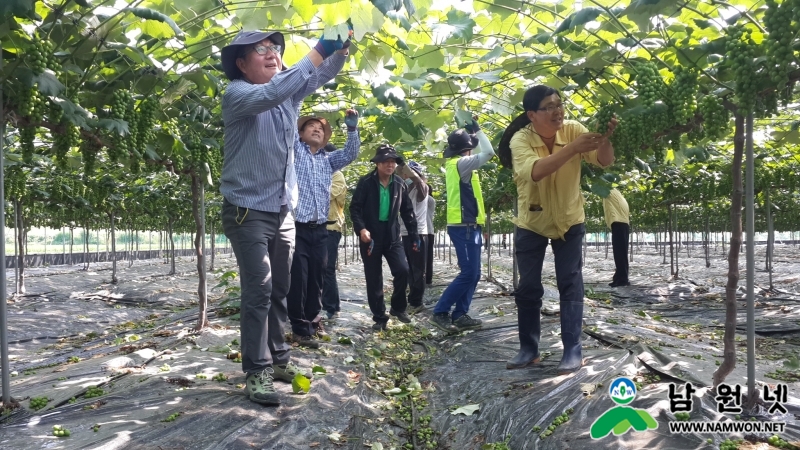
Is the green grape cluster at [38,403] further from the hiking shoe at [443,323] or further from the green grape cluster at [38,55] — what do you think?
the hiking shoe at [443,323]

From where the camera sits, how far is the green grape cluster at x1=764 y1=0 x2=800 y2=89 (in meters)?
2.45

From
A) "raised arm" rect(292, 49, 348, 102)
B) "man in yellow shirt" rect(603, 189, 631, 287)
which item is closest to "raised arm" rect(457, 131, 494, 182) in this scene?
"raised arm" rect(292, 49, 348, 102)

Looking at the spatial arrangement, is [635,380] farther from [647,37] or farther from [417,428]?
[647,37]

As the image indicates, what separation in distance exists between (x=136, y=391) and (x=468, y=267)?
3540 millimetres

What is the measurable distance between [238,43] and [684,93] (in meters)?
2.37

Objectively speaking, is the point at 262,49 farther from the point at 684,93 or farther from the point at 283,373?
the point at 684,93

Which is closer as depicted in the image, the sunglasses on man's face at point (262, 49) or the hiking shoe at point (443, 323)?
the sunglasses on man's face at point (262, 49)

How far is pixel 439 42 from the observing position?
4.29m

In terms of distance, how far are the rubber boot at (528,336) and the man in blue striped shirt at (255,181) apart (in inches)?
67.7

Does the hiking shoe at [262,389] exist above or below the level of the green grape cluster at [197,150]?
below

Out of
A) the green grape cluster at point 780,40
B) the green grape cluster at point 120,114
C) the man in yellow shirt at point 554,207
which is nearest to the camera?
the green grape cluster at point 780,40

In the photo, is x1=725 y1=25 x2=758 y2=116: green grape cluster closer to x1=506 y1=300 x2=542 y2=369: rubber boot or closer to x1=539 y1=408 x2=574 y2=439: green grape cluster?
x1=539 y1=408 x2=574 y2=439: green grape cluster

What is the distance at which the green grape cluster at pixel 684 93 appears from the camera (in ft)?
10.1

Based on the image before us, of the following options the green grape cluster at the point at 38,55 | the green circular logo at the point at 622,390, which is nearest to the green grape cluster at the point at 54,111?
the green grape cluster at the point at 38,55
